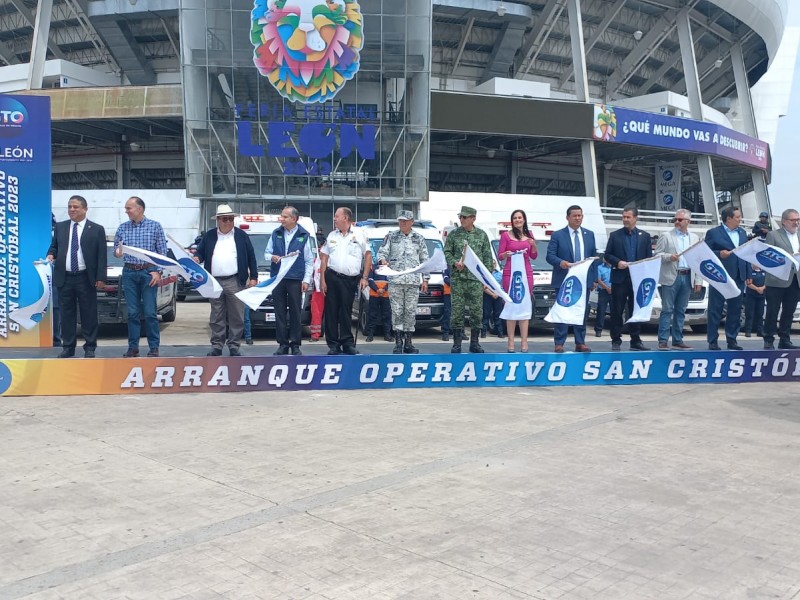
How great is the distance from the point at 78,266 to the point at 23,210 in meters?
1.02

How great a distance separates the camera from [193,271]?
891 cm

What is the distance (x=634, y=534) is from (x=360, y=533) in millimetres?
1590

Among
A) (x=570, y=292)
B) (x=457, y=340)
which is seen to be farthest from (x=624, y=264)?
(x=457, y=340)

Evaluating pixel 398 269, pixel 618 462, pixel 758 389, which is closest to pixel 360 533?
pixel 618 462

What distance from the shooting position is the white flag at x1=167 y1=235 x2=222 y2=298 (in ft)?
29.2

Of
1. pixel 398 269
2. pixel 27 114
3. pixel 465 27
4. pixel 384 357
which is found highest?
pixel 465 27

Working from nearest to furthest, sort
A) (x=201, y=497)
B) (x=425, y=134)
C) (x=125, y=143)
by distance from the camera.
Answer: (x=201, y=497), (x=425, y=134), (x=125, y=143)

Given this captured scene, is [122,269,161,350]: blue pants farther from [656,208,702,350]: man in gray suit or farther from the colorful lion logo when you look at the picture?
the colorful lion logo

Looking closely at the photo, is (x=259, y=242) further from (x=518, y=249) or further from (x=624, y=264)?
(x=624, y=264)

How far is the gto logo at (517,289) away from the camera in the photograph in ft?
32.7

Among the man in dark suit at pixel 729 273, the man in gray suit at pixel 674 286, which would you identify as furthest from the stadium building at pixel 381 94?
the man in dark suit at pixel 729 273

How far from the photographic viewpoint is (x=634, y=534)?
14.0ft

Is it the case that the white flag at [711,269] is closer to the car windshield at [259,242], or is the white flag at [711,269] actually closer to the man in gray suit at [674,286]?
the man in gray suit at [674,286]

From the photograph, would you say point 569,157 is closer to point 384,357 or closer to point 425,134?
point 425,134
